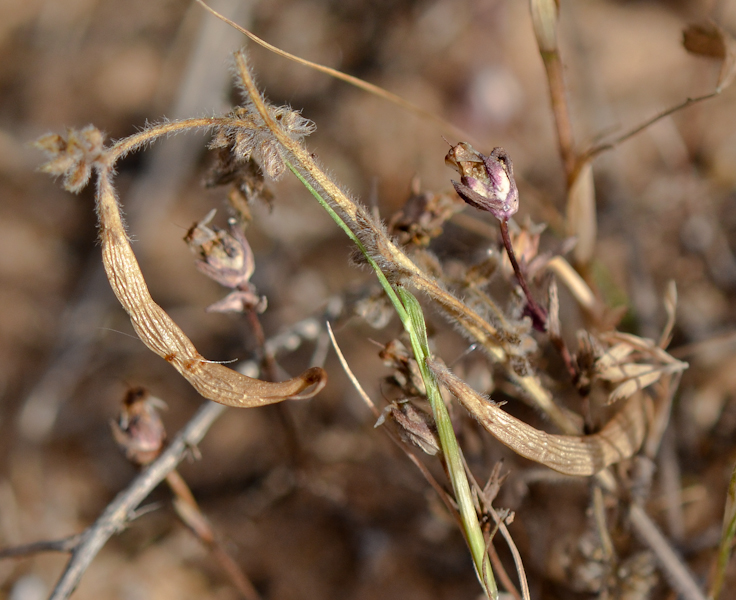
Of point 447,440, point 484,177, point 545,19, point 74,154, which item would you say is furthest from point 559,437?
point 74,154

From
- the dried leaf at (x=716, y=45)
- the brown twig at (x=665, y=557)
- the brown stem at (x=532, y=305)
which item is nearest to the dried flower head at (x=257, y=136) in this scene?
the brown stem at (x=532, y=305)

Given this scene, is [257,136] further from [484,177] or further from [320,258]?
[320,258]

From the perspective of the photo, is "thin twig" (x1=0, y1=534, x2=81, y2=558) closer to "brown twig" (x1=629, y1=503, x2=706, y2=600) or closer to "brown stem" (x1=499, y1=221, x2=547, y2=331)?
"brown stem" (x1=499, y1=221, x2=547, y2=331)

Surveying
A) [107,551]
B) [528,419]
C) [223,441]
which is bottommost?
[107,551]

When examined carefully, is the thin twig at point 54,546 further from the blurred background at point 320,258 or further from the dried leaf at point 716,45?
the dried leaf at point 716,45

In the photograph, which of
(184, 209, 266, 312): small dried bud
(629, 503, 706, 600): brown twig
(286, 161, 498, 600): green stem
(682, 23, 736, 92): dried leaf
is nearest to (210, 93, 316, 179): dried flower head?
(286, 161, 498, 600): green stem

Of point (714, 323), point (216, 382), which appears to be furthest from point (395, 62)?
point (216, 382)

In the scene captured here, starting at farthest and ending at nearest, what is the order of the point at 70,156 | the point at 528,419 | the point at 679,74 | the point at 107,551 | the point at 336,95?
the point at 336,95 → the point at 679,74 → the point at 107,551 → the point at 528,419 → the point at 70,156

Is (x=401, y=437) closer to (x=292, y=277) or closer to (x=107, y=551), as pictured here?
(x=292, y=277)
